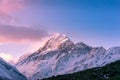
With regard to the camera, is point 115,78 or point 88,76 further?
point 88,76

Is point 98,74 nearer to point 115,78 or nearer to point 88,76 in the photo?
point 88,76

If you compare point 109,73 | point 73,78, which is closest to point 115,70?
point 109,73

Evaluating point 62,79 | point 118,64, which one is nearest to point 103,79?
point 62,79

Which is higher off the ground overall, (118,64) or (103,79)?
(118,64)

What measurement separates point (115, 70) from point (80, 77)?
878 cm

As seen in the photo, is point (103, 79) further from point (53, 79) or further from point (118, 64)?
point (118, 64)

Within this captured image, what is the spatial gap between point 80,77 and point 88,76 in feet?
5.51

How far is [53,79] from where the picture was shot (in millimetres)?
98062

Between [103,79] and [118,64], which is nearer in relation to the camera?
[103,79]

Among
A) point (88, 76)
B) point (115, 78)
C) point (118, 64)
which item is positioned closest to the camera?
point (115, 78)

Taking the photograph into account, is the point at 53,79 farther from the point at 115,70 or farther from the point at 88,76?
the point at 115,70

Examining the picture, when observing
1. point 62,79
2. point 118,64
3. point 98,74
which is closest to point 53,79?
point 62,79

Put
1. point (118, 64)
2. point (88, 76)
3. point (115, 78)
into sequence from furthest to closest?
point (118, 64) → point (88, 76) → point (115, 78)

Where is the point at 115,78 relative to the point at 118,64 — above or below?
below
